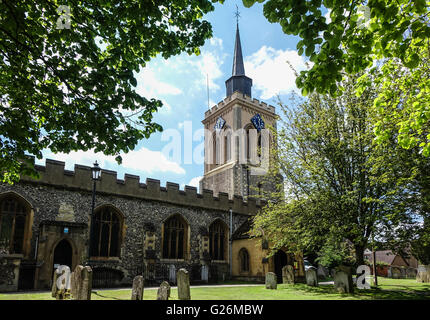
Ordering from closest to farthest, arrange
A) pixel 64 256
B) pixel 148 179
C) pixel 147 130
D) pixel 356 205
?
pixel 147 130 → pixel 356 205 → pixel 64 256 → pixel 148 179

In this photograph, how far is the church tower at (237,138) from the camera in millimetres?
28219

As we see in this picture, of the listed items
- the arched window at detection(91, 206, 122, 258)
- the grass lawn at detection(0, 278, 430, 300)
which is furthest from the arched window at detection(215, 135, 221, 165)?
the grass lawn at detection(0, 278, 430, 300)

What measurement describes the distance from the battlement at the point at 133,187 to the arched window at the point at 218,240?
4.19 feet

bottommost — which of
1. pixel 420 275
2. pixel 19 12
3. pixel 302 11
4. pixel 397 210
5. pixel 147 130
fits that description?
pixel 420 275

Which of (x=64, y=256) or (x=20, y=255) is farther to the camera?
(x=64, y=256)

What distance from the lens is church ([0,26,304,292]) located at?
1354cm

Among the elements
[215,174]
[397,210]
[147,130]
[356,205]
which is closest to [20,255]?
[147,130]

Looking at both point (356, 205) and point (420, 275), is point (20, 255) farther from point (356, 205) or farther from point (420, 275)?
point (420, 275)

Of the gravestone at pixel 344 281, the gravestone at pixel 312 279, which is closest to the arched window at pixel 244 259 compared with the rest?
the gravestone at pixel 312 279

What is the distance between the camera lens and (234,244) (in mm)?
21000

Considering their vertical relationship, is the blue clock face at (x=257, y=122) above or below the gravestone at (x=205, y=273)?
above

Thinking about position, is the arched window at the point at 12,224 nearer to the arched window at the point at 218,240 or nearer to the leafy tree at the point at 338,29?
the arched window at the point at 218,240

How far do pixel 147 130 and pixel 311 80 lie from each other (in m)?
3.60

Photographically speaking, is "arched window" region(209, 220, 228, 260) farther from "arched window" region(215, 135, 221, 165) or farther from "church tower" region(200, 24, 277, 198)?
"arched window" region(215, 135, 221, 165)
